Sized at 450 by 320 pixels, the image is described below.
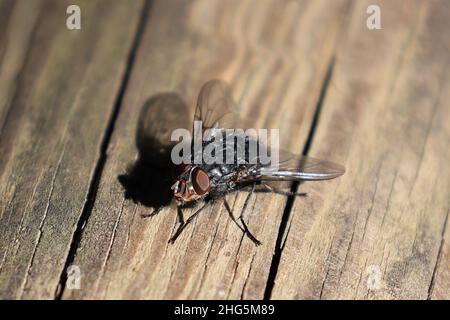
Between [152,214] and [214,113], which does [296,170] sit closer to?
[214,113]

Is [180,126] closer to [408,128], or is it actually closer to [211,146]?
[211,146]

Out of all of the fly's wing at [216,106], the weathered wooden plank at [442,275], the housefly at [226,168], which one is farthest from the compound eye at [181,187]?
the weathered wooden plank at [442,275]

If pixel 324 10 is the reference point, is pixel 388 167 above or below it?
below


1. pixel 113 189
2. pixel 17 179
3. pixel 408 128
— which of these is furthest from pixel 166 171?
pixel 408 128

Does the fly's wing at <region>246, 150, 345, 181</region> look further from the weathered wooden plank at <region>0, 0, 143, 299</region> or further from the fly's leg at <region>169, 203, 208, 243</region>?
the weathered wooden plank at <region>0, 0, 143, 299</region>

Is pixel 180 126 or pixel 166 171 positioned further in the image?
pixel 180 126
